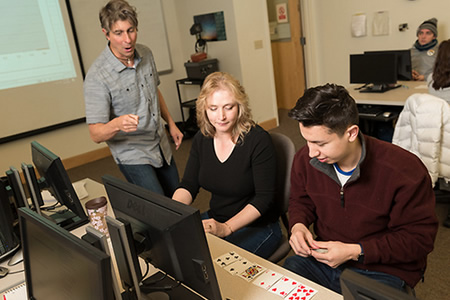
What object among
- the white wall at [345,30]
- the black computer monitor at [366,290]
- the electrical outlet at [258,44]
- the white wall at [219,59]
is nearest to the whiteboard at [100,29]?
the white wall at [219,59]

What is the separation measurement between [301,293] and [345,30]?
193 inches

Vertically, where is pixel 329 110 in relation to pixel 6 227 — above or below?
above

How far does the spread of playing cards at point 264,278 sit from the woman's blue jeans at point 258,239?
0.99ft

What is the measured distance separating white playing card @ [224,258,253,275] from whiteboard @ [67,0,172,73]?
3945mm

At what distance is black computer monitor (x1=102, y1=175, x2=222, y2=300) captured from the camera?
3.18 ft

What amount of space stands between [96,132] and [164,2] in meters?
3.88

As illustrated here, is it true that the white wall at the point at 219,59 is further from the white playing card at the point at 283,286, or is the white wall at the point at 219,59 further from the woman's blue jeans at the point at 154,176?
the white playing card at the point at 283,286

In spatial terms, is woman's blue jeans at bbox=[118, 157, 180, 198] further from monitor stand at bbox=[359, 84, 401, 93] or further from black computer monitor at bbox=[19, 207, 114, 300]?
monitor stand at bbox=[359, 84, 401, 93]

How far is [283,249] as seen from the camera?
1787 millimetres

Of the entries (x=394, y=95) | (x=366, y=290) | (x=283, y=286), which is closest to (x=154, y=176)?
(x=283, y=286)

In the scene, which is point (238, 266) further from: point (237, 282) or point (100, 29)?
point (100, 29)

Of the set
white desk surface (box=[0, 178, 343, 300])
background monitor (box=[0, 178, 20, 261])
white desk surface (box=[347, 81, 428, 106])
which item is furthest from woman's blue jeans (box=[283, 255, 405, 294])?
white desk surface (box=[347, 81, 428, 106])

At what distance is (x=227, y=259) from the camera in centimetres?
141

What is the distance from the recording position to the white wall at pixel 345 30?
457cm
